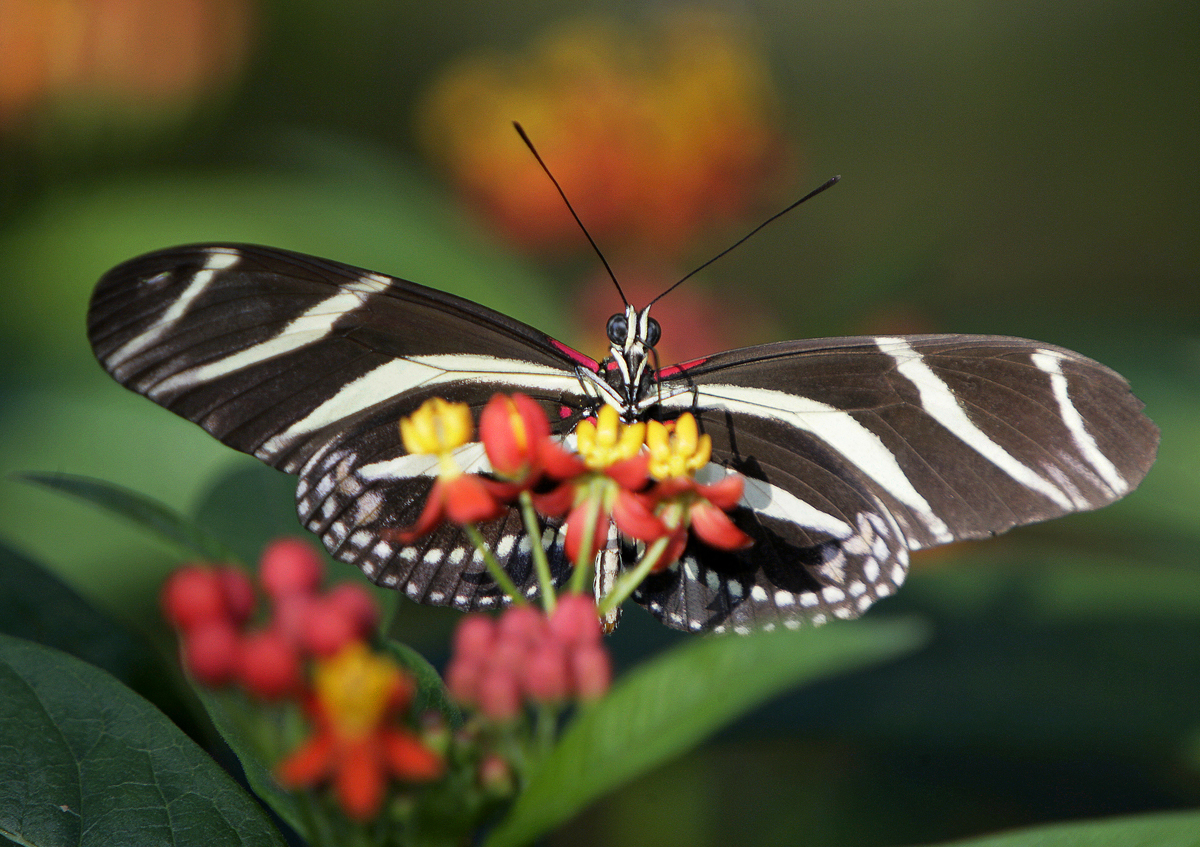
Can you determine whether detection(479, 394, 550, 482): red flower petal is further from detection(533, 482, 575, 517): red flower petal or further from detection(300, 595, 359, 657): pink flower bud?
detection(300, 595, 359, 657): pink flower bud

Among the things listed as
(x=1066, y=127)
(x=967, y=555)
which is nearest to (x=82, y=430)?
(x=967, y=555)

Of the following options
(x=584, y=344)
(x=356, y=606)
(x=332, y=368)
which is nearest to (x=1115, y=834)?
(x=356, y=606)

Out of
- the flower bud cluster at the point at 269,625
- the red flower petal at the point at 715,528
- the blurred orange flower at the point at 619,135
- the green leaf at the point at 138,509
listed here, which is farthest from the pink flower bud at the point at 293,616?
the blurred orange flower at the point at 619,135

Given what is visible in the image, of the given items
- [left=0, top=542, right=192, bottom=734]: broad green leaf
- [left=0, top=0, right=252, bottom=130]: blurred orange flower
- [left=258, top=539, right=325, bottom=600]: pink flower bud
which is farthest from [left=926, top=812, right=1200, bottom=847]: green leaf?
[left=0, top=0, right=252, bottom=130]: blurred orange flower

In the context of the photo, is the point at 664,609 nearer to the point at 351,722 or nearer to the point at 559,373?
the point at 559,373

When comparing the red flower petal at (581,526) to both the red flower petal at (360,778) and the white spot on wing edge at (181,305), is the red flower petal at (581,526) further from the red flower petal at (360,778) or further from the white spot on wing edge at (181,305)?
the white spot on wing edge at (181,305)

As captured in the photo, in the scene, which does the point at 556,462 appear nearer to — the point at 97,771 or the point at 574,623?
the point at 574,623
